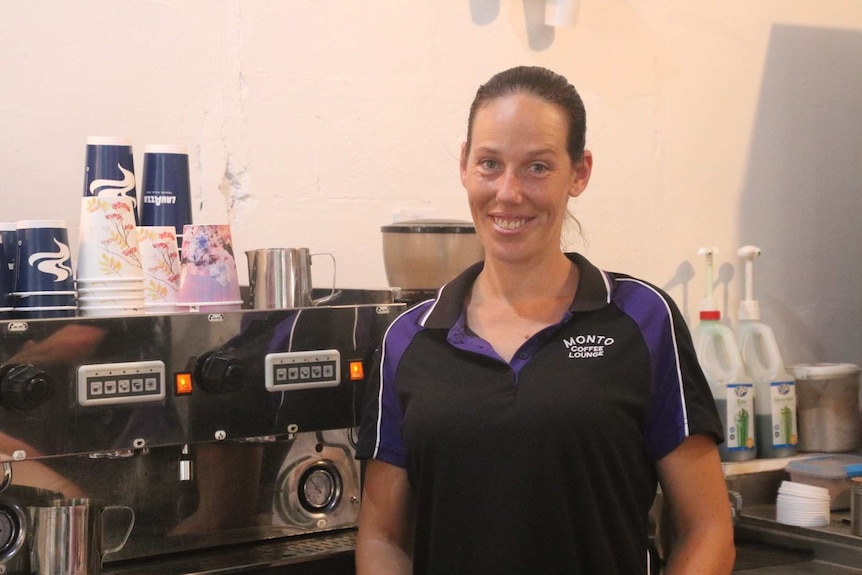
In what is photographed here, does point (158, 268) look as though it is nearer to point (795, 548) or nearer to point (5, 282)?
point (5, 282)

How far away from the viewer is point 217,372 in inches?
54.9

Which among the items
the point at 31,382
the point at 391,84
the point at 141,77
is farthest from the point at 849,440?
the point at 31,382

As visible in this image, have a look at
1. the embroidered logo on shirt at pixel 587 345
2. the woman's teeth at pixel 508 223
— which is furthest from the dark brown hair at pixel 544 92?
the embroidered logo on shirt at pixel 587 345

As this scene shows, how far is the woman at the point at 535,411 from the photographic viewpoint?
4.51 ft

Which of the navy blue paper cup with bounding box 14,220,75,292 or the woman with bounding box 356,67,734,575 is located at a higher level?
the navy blue paper cup with bounding box 14,220,75,292

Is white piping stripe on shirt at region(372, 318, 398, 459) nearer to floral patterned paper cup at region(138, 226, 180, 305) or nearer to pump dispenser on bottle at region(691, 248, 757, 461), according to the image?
floral patterned paper cup at region(138, 226, 180, 305)

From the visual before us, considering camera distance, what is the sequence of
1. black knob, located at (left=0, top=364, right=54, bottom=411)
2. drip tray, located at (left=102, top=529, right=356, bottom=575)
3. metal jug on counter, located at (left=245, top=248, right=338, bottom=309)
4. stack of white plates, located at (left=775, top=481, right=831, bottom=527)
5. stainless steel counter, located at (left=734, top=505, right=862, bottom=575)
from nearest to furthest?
black knob, located at (left=0, top=364, right=54, bottom=411), drip tray, located at (left=102, top=529, right=356, bottom=575), metal jug on counter, located at (left=245, top=248, right=338, bottom=309), stainless steel counter, located at (left=734, top=505, right=862, bottom=575), stack of white plates, located at (left=775, top=481, right=831, bottom=527)

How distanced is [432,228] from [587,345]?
0.47 metres

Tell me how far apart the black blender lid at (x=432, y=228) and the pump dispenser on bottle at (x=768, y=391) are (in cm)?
97

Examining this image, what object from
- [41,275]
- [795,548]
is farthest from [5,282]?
[795,548]

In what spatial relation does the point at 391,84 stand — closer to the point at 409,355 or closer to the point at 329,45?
the point at 329,45

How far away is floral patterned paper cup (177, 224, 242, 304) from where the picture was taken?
1.51m

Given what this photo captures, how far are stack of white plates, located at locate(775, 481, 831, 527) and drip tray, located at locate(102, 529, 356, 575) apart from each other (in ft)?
3.18

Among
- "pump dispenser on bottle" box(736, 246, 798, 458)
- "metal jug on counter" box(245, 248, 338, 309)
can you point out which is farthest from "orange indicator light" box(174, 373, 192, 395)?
"pump dispenser on bottle" box(736, 246, 798, 458)
